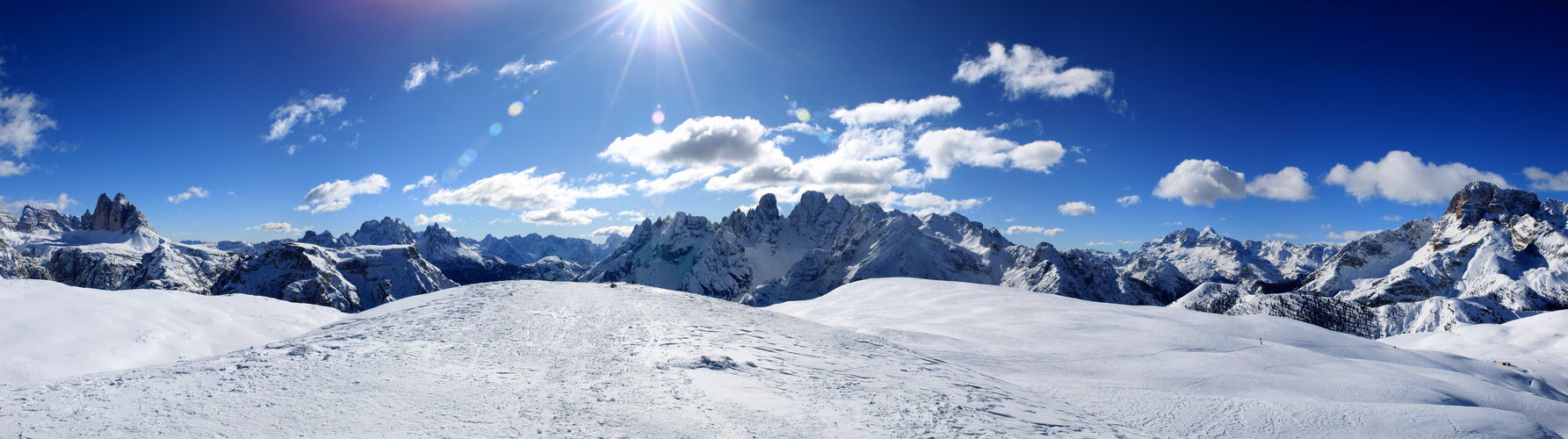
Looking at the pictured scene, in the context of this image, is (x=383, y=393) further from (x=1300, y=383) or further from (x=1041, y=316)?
(x=1041, y=316)

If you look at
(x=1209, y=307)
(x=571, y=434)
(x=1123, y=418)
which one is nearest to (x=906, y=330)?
(x=1123, y=418)

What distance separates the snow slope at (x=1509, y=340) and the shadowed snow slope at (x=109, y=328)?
176ft

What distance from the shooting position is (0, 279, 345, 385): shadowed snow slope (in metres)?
10.4

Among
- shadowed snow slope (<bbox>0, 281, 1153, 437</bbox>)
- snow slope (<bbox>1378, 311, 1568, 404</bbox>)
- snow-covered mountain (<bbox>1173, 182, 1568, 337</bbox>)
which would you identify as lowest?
snow slope (<bbox>1378, 311, 1568, 404</bbox>)

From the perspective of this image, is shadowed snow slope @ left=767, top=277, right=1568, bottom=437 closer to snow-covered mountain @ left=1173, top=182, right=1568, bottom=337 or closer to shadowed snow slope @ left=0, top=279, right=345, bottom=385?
shadowed snow slope @ left=0, top=279, right=345, bottom=385

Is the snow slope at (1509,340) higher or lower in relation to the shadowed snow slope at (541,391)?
lower

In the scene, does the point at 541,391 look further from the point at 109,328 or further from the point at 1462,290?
the point at 1462,290

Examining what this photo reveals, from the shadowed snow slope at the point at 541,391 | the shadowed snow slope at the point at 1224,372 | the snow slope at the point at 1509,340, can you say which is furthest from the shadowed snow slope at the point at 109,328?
the snow slope at the point at 1509,340

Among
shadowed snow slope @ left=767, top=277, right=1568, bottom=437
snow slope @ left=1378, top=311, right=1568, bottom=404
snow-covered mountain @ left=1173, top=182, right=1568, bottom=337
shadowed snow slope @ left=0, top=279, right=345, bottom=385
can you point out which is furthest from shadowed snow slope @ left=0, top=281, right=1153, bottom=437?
snow-covered mountain @ left=1173, top=182, right=1568, bottom=337

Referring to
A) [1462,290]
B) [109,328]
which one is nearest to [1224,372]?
[109,328]

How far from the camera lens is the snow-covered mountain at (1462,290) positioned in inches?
3004

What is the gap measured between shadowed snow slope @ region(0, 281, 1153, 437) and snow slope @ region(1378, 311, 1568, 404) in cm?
4128

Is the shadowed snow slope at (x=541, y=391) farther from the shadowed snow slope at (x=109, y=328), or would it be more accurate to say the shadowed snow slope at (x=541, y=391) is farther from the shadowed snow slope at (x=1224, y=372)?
the shadowed snow slope at (x=109, y=328)

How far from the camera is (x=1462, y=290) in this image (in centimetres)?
14862
